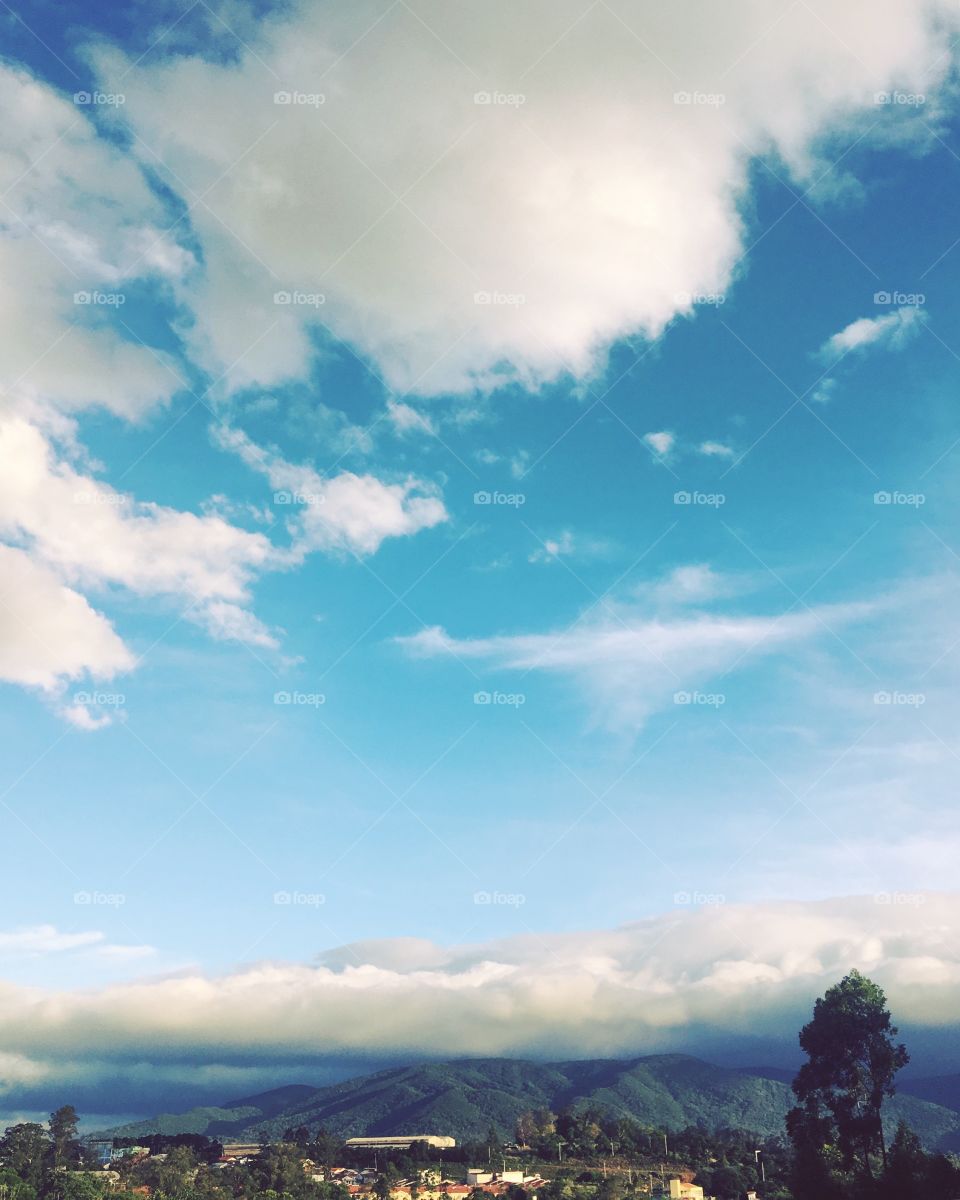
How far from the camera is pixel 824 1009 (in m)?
54.8

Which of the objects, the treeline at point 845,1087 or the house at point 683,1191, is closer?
the treeline at point 845,1087

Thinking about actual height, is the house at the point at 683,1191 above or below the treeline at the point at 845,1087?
below

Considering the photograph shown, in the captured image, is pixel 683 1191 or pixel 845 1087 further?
pixel 683 1191

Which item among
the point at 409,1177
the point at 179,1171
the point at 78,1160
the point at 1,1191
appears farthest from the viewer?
the point at 78,1160

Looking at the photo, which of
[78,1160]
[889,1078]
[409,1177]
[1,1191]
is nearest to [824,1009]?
[889,1078]

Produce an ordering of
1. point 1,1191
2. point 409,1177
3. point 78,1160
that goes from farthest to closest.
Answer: point 78,1160
point 409,1177
point 1,1191

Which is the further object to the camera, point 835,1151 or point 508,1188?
point 508,1188

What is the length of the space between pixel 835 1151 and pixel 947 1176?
15137 millimetres

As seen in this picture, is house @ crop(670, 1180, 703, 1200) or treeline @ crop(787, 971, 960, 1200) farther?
house @ crop(670, 1180, 703, 1200)

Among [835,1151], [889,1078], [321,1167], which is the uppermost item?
[889,1078]

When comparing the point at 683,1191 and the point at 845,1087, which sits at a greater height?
the point at 845,1087

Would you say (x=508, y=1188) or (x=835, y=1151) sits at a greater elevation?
(x=835, y=1151)

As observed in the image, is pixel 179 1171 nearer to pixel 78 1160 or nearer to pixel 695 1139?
pixel 78 1160

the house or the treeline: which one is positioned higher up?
the treeline
